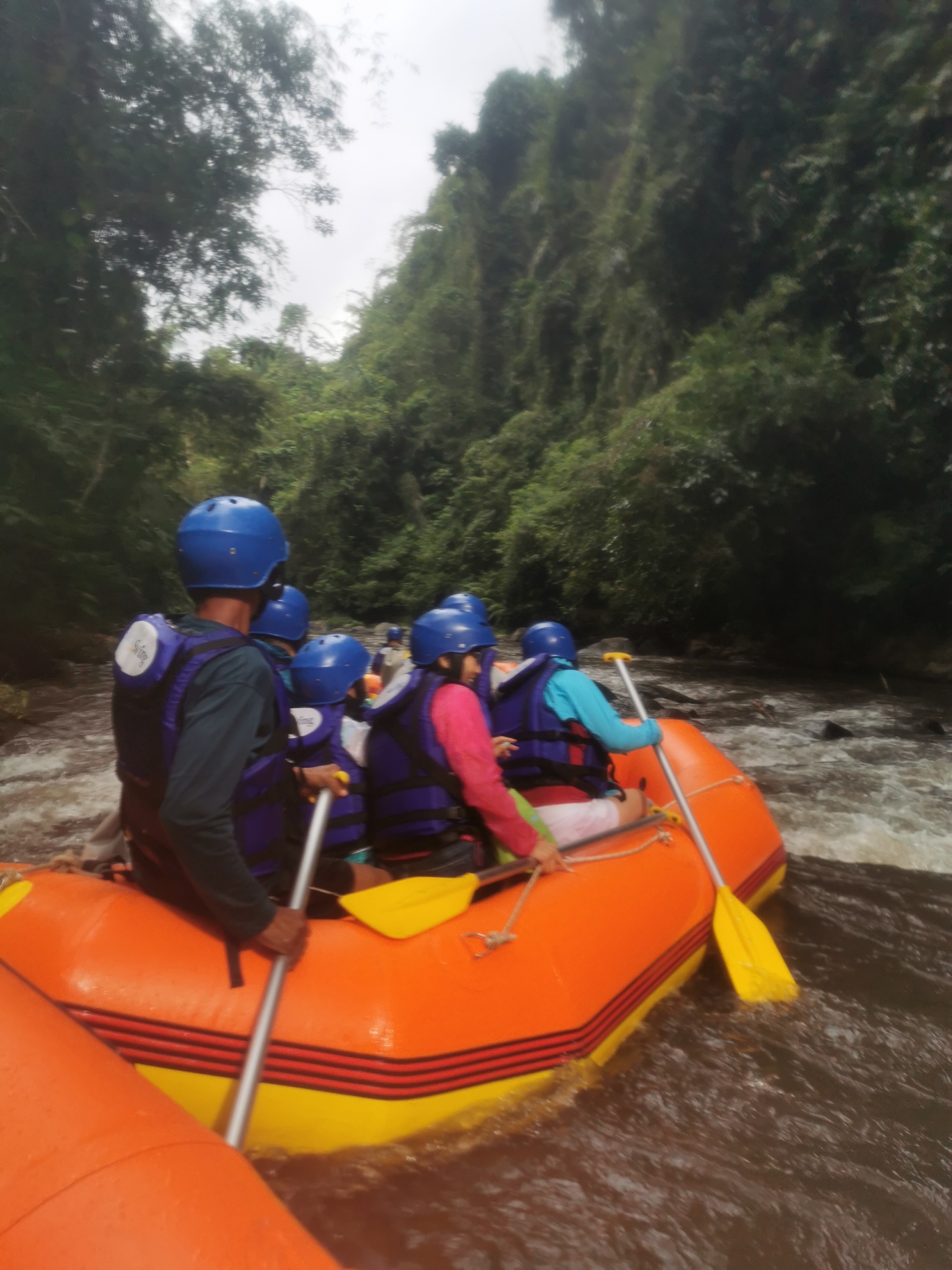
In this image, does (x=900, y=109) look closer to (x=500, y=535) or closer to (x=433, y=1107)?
(x=500, y=535)

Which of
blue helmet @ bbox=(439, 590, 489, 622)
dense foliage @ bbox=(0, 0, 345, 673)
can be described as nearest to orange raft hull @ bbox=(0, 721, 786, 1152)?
blue helmet @ bbox=(439, 590, 489, 622)

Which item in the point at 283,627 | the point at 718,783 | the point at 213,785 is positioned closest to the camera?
the point at 213,785

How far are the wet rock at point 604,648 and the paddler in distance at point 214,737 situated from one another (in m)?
10.3

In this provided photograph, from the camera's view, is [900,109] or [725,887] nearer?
[725,887]

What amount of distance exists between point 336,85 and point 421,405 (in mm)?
13077

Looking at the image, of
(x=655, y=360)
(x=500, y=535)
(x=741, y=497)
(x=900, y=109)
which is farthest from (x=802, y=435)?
(x=500, y=535)

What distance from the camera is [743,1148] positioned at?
213cm

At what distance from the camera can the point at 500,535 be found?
18.3 m

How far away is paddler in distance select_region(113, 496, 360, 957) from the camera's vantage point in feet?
5.50

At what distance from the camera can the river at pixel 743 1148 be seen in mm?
1809

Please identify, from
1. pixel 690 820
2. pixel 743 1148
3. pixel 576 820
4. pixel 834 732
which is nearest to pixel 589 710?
pixel 576 820

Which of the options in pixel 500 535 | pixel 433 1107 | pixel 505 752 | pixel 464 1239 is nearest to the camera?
pixel 464 1239

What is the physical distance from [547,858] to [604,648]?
405 inches

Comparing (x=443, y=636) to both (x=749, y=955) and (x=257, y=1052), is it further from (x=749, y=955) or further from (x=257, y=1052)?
(x=749, y=955)
